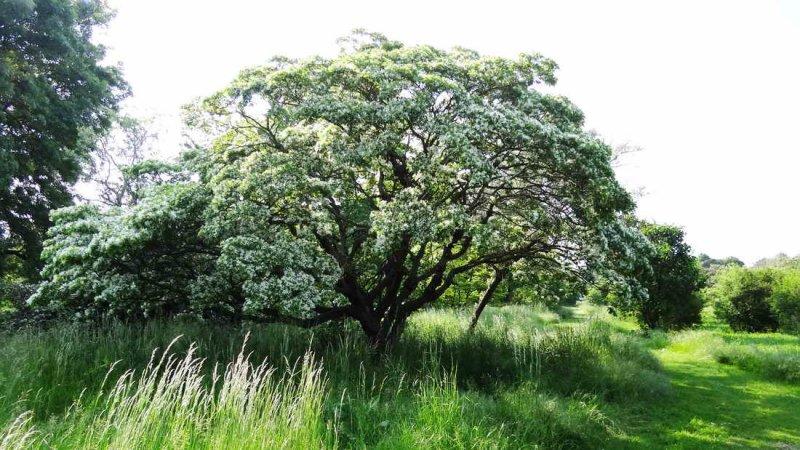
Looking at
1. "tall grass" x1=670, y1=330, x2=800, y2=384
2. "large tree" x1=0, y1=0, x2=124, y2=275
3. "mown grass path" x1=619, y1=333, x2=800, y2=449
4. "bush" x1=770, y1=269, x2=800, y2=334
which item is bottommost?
"mown grass path" x1=619, y1=333, x2=800, y2=449

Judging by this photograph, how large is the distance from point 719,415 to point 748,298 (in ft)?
84.7

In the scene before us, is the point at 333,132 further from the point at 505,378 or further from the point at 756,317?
the point at 756,317

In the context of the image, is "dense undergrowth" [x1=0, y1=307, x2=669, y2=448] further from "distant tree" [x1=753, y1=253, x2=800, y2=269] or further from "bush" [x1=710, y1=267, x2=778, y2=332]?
"distant tree" [x1=753, y1=253, x2=800, y2=269]

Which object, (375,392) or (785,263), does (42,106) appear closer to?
(375,392)

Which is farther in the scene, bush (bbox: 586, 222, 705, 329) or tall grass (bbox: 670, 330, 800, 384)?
bush (bbox: 586, 222, 705, 329)

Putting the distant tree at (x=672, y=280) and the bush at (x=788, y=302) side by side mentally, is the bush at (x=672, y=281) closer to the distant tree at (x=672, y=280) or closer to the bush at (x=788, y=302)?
the distant tree at (x=672, y=280)

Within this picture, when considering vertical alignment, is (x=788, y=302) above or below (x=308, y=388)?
above

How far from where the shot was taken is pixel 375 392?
8.74 m

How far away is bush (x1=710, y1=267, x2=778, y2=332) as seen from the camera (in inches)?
1228

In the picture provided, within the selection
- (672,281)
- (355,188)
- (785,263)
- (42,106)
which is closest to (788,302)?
(672,281)

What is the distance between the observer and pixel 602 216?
34.8 feet

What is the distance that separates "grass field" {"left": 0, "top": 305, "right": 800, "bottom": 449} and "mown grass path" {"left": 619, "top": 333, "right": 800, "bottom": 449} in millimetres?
48

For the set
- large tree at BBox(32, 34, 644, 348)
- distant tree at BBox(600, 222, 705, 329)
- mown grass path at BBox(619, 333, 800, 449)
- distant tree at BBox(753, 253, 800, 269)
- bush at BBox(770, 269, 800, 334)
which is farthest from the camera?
distant tree at BBox(753, 253, 800, 269)

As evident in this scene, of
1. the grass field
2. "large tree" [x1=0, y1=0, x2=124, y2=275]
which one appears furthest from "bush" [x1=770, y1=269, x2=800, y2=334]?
"large tree" [x1=0, y1=0, x2=124, y2=275]
